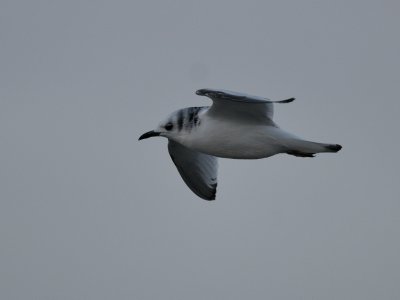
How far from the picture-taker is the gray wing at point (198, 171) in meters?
12.5

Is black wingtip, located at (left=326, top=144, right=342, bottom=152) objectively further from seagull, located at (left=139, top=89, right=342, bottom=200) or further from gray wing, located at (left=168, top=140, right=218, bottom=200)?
gray wing, located at (left=168, top=140, right=218, bottom=200)

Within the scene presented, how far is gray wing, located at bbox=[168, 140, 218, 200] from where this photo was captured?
12.5 metres

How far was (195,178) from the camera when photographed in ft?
41.1

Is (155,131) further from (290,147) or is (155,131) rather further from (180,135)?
(290,147)

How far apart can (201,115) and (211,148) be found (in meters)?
0.36

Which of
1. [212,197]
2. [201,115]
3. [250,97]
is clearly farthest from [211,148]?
[212,197]

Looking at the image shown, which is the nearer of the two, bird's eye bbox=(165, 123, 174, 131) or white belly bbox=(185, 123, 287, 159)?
white belly bbox=(185, 123, 287, 159)

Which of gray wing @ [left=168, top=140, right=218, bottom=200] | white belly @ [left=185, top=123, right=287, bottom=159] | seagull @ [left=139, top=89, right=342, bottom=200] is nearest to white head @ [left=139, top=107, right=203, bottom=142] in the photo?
seagull @ [left=139, top=89, right=342, bottom=200]

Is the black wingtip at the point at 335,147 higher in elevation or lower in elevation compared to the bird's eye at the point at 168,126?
lower

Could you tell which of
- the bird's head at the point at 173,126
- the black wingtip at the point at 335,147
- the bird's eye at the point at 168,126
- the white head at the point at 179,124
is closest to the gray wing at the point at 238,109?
the white head at the point at 179,124

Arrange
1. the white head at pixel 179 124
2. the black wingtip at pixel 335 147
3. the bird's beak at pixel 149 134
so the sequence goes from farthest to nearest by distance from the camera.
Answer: the bird's beak at pixel 149 134 < the white head at pixel 179 124 < the black wingtip at pixel 335 147

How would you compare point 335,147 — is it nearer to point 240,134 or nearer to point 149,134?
point 240,134

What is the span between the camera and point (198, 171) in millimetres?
12539

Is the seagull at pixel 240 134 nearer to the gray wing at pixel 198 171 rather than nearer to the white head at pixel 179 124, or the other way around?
the white head at pixel 179 124
